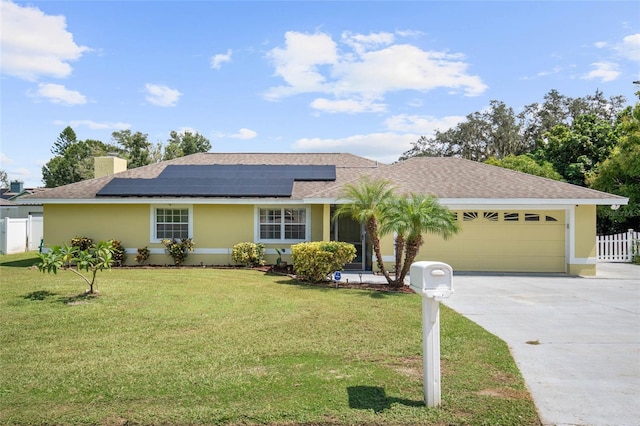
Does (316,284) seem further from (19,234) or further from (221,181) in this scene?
(19,234)

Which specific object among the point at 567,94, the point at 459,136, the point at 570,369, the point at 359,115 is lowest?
the point at 570,369

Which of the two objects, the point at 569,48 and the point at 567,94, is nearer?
the point at 569,48

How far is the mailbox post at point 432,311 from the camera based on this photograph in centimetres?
453

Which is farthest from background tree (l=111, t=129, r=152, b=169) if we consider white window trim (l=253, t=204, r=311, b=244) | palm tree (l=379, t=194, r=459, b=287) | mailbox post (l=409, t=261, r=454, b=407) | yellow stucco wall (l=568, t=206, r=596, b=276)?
mailbox post (l=409, t=261, r=454, b=407)

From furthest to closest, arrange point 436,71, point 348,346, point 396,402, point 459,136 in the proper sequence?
point 459,136 → point 436,71 → point 348,346 → point 396,402

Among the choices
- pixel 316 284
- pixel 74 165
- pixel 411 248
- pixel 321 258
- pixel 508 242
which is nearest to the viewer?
pixel 411 248

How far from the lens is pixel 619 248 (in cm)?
2033

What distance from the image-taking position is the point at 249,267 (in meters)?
16.4

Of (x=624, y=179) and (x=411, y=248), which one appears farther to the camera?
(x=624, y=179)

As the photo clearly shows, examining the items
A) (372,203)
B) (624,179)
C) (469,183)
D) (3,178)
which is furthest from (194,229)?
(3,178)

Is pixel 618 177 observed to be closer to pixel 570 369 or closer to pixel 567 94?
pixel 570 369

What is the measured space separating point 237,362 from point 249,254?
1050 centimetres

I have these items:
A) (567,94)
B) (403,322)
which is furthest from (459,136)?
(403,322)

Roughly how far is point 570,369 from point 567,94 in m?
46.4
